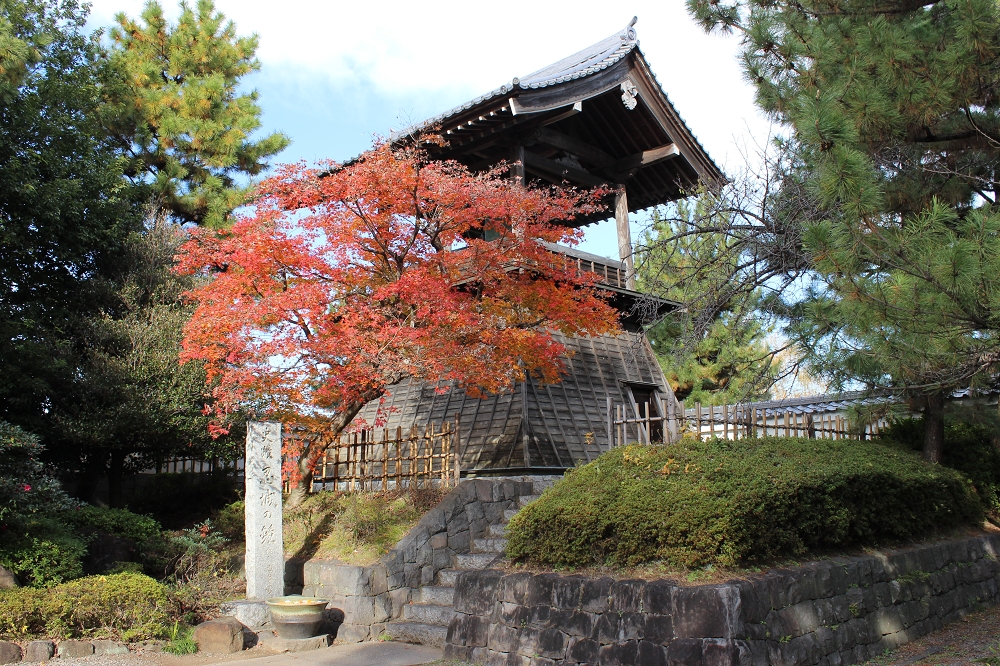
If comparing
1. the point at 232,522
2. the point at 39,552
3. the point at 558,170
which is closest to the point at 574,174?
the point at 558,170

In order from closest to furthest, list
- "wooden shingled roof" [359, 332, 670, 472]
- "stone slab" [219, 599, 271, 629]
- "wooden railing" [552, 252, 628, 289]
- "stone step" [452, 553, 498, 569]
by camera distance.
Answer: "stone slab" [219, 599, 271, 629] → "stone step" [452, 553, 498, 569] → "wooden shingled roof" [359, 332, 670, 472] → "wooden railing" [552, 252, 628, 289]

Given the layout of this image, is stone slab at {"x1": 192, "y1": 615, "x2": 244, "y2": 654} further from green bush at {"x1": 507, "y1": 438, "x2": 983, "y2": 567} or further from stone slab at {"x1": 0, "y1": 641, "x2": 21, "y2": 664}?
green bush at {"x1": 507, "y1": 438, "x2": 983, "y2": 567}

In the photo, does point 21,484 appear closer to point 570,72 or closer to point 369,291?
point 369,291

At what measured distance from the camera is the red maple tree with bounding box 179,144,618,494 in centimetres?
994

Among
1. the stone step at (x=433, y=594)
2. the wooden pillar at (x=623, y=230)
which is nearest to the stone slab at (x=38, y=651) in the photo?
the stone step at (x=433, y=594)

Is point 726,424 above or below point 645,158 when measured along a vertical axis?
below

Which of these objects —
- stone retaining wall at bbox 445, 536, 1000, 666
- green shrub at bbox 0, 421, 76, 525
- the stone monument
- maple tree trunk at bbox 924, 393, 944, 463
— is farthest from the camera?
maple tree trunk at bbox 924, 393, 944, 463

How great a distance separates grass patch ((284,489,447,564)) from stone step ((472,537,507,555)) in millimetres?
893

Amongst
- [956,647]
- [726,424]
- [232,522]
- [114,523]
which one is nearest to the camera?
[956,647]

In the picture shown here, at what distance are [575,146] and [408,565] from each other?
9000mm

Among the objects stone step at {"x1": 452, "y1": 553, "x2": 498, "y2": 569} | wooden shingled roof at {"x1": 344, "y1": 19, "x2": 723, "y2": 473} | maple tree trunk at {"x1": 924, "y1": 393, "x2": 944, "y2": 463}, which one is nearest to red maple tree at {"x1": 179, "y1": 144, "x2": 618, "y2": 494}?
wooden shingled roof at {"x1": 344, "y1": 19, "x2": 723, "y2": 473}

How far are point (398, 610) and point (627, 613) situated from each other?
378cm

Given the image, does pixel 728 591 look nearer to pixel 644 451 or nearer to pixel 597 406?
pixel 644 451

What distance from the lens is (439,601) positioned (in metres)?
9.02
